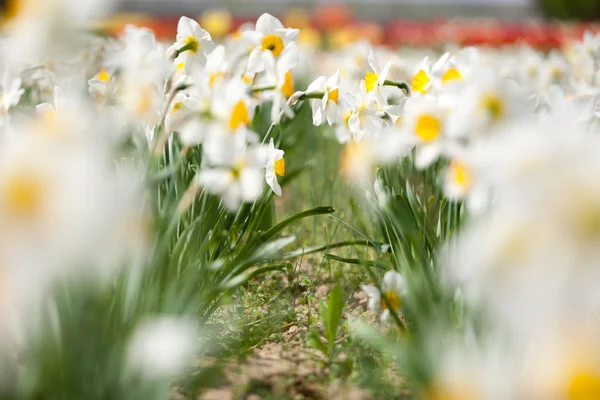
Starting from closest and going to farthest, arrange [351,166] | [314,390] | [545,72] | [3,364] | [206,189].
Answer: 1. [3,364]
2. [314,390]
3. [206,189]
4. [351,166]
5. [545,72]

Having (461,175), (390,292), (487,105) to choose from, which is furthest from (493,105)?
(390,292)

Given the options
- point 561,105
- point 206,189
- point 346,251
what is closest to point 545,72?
point 346,251

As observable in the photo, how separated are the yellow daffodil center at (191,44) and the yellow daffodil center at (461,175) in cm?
87

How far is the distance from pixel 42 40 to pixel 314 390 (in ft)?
3.19

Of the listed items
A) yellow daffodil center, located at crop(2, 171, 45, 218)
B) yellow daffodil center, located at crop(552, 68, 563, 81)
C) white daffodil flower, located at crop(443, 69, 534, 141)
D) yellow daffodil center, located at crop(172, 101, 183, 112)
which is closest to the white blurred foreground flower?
yellow daffodil center, located at crop(2, 171, 45, 218)

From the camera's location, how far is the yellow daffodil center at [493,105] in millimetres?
1284

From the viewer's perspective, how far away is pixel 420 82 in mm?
1895

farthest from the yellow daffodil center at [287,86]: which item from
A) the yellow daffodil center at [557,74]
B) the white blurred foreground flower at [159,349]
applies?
the yellow daffodil center at [557,74]

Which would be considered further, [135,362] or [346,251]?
[346,251]

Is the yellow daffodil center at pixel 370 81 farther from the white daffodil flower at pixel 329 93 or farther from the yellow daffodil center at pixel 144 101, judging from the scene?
the yellow daffodil center at pixel 144 101

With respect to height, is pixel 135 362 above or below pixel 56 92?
below

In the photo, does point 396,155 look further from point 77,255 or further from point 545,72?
point 545,72

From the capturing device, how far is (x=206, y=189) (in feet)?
5.80

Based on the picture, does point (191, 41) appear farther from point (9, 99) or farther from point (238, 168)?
point (9, 99)
